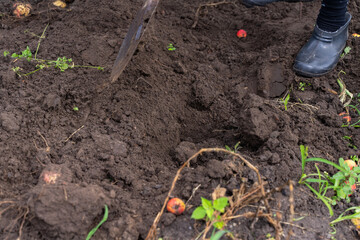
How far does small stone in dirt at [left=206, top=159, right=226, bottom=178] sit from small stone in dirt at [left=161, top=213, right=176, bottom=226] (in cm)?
29

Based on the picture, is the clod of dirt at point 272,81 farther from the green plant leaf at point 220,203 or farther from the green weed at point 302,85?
the green plant leaf at point 220,203

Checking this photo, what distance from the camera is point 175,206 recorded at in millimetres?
1628

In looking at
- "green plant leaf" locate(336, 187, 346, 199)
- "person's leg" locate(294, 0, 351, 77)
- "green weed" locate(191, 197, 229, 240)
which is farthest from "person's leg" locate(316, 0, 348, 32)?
"green weed" locate(191, 197, 229, 240)

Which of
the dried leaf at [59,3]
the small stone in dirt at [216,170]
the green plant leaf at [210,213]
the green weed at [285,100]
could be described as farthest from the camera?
the dried leaf at [59,3]

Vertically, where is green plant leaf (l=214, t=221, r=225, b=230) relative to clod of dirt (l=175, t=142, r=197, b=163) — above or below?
above

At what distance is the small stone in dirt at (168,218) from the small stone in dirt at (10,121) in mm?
1049

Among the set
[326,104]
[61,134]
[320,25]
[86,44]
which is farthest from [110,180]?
[320,25]

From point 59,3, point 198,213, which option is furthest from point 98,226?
point 59,3

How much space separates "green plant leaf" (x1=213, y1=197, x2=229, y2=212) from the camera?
150cm

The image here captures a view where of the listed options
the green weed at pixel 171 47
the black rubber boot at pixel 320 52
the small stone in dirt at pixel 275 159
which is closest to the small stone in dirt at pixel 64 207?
the small stone in dirt at pixel 275 159

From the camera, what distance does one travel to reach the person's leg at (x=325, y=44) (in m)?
2.60

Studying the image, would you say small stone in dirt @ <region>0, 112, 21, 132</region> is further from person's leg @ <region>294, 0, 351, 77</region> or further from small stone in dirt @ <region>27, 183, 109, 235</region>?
person's leg @ <region>294, 0, 351, 77</region>

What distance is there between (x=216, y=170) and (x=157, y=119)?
0.69m

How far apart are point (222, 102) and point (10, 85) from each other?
1.44m
